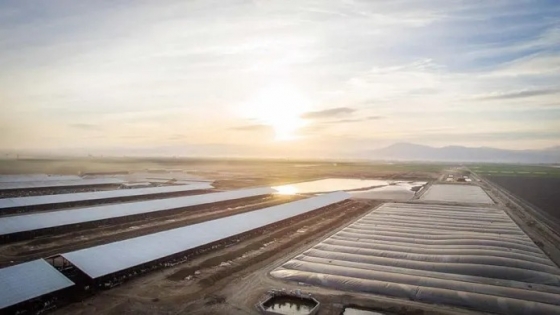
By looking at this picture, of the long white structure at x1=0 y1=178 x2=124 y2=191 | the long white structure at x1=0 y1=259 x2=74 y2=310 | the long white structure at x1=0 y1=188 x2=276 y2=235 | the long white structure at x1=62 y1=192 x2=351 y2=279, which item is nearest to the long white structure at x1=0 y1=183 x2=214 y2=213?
the long white structure at x1=0 y1=188 x2=276 y2=235

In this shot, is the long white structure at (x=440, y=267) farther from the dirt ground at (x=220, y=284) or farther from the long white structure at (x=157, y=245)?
the long white structure at (x=157, y=245)

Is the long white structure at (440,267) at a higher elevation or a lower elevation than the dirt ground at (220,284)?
higher

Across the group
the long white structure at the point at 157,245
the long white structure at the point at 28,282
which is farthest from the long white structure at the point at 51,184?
the long white structure at the point at 28,282

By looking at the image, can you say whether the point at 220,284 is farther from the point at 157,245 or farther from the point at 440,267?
the point at 440,267

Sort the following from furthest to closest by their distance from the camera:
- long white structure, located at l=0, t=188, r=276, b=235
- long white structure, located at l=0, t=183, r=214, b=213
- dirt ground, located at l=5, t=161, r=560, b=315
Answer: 1. long white structure, located at l=0, t=183, r=214, b=213
2. long white structure, located at l=0, t=188, r=276, b=235
3. dirt ground, located at l=5, t=161, r=560, b=315

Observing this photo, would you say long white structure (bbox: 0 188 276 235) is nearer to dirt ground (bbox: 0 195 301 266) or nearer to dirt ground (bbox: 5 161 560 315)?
dirt ground (bbox: 0 195 301 266)

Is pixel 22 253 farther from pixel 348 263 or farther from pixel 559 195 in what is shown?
pixel 559 195
